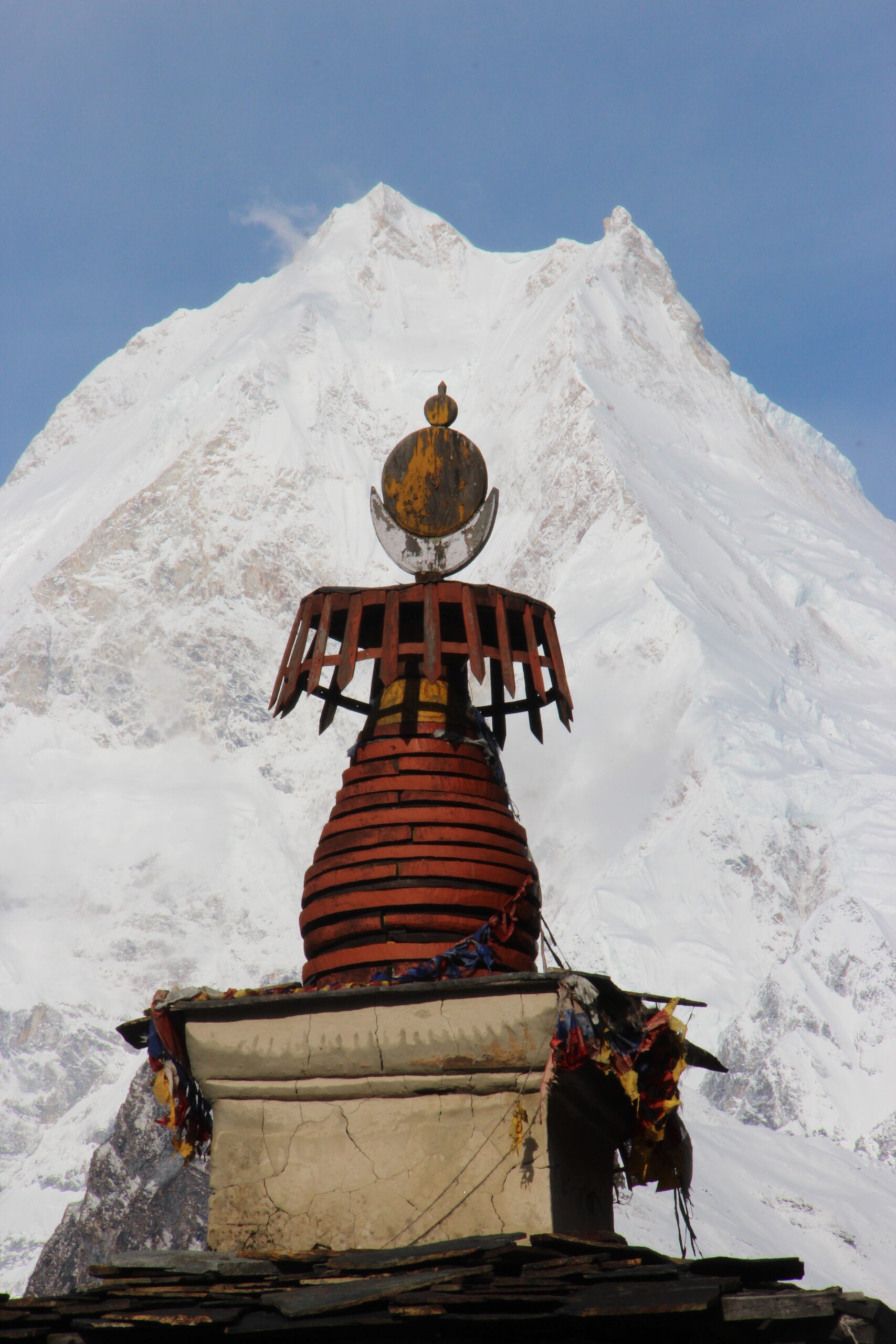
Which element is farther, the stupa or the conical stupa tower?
the conical stupa tower

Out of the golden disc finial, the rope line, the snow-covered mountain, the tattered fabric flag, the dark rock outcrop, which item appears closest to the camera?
the rope line

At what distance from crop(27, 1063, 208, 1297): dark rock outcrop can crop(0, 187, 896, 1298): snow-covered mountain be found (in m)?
26.0

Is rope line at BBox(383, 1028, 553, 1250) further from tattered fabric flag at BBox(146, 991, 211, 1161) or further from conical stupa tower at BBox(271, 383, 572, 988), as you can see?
tattered fabric flag at BBox(146, 991, 211, 1161)

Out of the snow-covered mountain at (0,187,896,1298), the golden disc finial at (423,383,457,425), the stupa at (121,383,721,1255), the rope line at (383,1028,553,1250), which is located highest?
the snow-covered mountain at (0,187,896,1298)

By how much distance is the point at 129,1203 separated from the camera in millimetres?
62844

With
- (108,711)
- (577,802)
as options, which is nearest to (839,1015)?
(577,802)

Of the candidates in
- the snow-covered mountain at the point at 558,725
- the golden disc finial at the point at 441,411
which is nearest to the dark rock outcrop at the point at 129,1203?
the snow-covered mountain at the point at 558,725

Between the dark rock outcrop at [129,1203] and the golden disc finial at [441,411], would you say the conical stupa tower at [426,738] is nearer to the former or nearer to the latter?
the golden disc finial at [441,411]

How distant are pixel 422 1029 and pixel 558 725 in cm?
13451

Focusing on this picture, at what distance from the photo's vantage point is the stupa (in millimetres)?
7922

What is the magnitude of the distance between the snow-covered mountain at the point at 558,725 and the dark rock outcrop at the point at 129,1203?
85.4ft

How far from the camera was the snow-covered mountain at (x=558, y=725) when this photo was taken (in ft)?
366

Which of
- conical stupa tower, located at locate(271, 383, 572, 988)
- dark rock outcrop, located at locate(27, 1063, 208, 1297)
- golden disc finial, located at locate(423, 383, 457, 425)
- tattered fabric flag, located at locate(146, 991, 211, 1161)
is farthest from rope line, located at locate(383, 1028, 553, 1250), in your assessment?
dark rock outcrop, located at locate(27, 1063, 208, 1297)

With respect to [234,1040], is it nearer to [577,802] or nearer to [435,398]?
[435,398]
